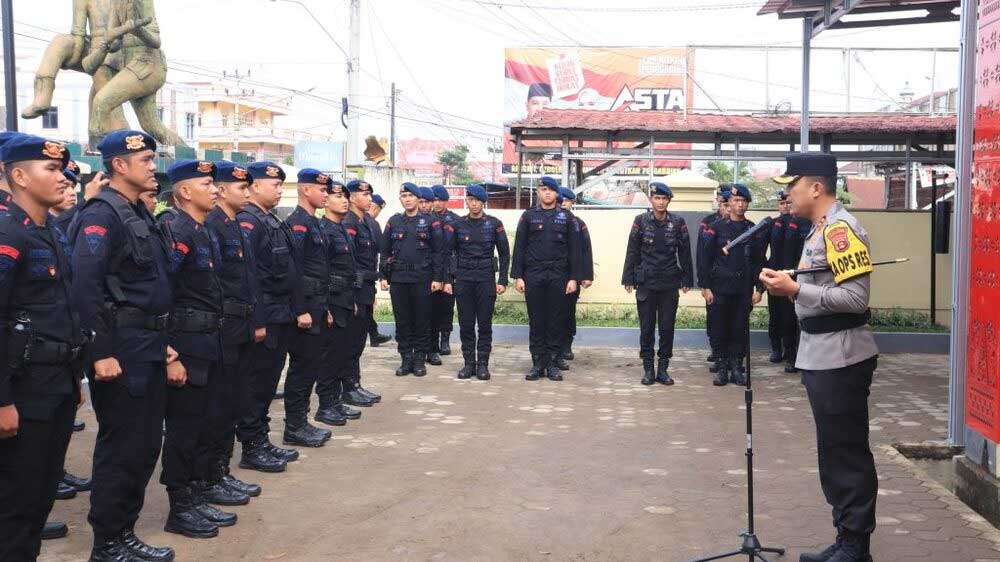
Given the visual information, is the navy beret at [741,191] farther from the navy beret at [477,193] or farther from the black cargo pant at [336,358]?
the black cargo pant at [336,358]

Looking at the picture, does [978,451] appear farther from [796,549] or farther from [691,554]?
[691,554]

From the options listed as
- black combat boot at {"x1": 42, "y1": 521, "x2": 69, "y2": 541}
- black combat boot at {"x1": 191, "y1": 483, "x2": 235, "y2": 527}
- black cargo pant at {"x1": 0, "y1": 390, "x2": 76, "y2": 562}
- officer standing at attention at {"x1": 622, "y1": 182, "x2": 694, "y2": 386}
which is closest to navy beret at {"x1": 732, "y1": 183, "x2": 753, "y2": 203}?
officer standing at attention at {"x1": 622, "y1": 182, "x2": 694, "y2": 386}

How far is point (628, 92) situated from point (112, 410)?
3134 cm

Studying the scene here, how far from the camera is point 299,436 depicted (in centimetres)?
708

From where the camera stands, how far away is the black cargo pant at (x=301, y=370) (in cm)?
702

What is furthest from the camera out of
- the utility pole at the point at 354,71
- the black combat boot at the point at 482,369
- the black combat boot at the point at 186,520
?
the utility pole at the point at 354,71

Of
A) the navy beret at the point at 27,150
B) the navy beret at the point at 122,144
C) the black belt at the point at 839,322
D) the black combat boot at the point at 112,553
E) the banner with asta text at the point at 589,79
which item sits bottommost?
the black combat boot at the point at 112,553

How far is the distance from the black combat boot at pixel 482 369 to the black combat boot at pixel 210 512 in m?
5.19

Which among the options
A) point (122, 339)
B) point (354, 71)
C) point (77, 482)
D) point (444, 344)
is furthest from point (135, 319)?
point (354, 71)

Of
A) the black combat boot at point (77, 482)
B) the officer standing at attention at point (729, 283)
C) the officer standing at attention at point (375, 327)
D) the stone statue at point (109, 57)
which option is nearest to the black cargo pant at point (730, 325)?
the officer standing at attention at point (729, 283)

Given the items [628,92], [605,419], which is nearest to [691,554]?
[605,419]

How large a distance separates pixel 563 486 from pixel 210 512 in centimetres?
213

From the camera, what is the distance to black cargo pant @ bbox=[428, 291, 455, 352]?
11.1m

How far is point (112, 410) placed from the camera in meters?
4.39
